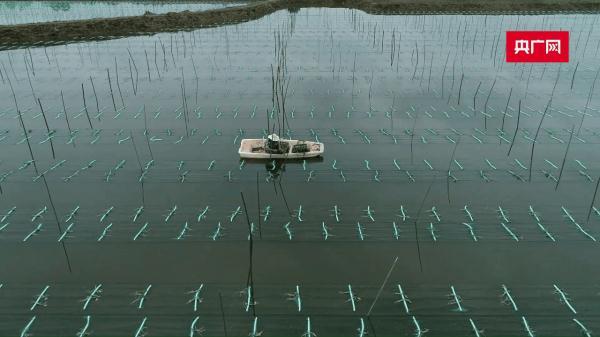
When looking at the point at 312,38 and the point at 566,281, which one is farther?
the point at 312,38

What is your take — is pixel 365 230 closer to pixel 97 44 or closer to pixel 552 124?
pixel 552 124

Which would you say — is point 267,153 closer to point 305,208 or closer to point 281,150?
point 281,150

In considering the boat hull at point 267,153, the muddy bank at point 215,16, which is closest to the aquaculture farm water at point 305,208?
the boat hull at point 267,153

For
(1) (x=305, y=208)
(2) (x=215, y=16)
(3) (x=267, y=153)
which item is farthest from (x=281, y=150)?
(2) (x=215, y=16)

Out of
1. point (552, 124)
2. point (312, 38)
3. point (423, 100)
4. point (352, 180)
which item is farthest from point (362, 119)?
point (312, 38)

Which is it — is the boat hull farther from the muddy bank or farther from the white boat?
the muddy bank

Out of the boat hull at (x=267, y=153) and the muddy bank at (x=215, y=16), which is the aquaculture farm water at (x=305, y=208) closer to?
the boat hull at (x=267, y=153)
